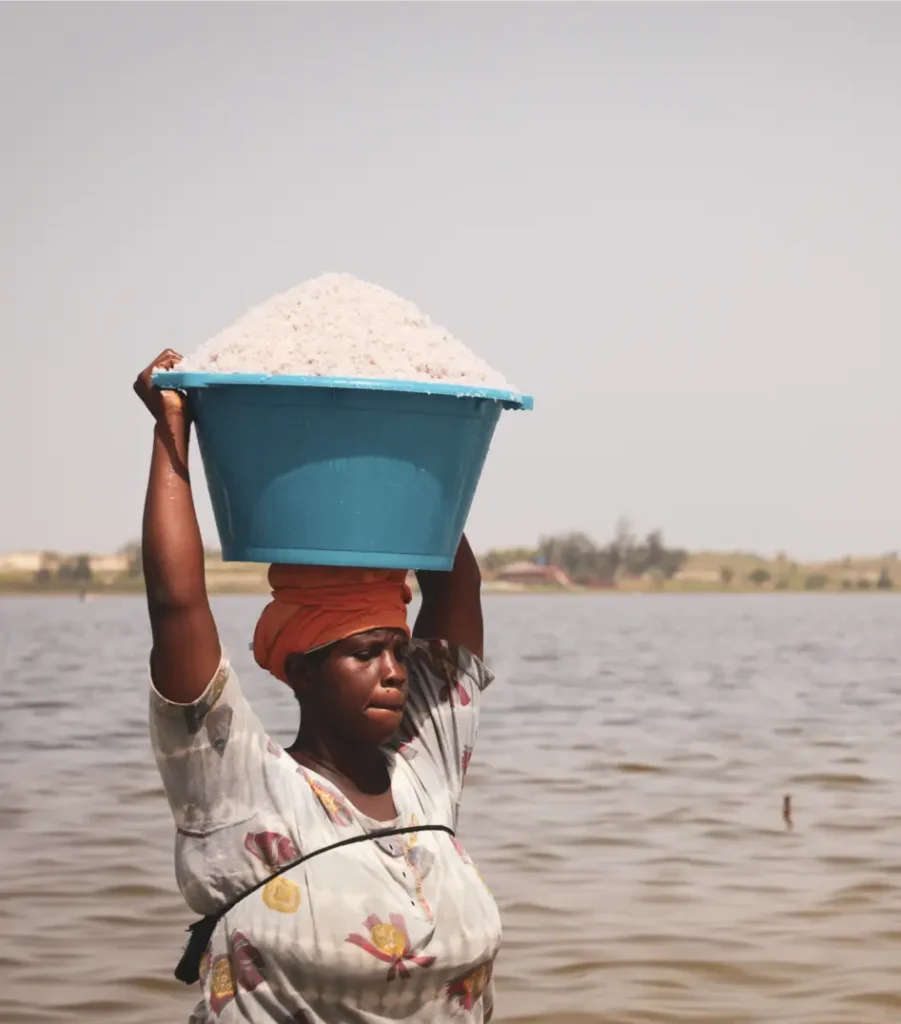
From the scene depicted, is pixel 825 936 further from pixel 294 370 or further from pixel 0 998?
pixel 294 370

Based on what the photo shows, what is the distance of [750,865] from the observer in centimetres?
884

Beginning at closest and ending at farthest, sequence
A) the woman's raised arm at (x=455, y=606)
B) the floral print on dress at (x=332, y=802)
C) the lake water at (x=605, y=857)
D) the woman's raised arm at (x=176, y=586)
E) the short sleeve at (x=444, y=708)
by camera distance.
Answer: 1. the woman's raised arm at (x=176, y=586)
2. the floral print on dress at (x=332, y=802)
3. the short sleeve at (x=444, y=708)
4. the woman's raised arm at (x=455, y=606)
5. the lake water at (x=605, y=857)

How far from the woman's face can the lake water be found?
3679mm

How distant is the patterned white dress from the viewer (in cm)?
272

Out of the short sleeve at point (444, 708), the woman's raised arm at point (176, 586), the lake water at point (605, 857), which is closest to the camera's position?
the woman's raised arm at point (176, 586)

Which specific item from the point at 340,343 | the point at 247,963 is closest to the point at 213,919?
the point at 247,963

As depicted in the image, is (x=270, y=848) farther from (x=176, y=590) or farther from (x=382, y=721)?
(x=176, y=590)

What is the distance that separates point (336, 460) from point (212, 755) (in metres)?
0.48

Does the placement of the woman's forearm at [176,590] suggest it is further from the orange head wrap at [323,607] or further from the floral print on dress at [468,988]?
the floral print on dress at [468,988]

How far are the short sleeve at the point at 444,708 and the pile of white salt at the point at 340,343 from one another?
1.76 feet

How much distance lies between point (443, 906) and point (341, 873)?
0.19 metres

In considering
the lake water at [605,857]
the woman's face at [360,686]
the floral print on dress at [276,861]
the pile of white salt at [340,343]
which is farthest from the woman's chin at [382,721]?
the lake water at [605,857]

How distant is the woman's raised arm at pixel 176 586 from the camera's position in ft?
8.74

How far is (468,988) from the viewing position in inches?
115
